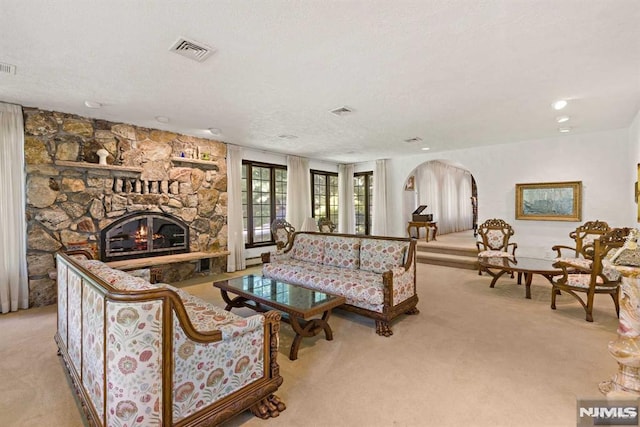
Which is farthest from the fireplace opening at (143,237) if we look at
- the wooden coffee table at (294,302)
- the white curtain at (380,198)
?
the white curtain at (380,198)

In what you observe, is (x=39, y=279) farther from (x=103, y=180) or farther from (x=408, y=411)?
(x=408, y=411)

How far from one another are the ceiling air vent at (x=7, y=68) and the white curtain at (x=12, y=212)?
4.26 ft

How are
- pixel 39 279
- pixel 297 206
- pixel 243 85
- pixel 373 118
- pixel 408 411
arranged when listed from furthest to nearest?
1. pixel 297 206
2. pixel 373 118
3. pixel 39 279
4. pixel 243 85
5. pixel 408 411

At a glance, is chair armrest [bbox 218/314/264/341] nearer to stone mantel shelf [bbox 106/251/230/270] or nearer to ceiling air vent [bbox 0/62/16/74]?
ceiling air vent [bbox 0/62/16/74]

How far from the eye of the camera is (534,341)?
2.85m

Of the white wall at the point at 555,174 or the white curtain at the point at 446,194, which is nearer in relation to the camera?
the white wall at the point at 555,174

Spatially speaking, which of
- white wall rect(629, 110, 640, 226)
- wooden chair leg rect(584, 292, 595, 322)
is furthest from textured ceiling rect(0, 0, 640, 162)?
wooden chair leg rect(584, 292, 595, 322)

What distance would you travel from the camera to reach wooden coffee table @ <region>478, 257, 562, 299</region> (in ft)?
12.5

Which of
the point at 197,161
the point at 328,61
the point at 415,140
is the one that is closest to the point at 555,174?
the point at 415,140

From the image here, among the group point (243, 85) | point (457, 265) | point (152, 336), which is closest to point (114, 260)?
point (243, 85)

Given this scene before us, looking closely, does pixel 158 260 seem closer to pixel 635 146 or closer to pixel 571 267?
pixel 571 267

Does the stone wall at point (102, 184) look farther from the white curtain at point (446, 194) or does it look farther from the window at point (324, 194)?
the white curtain at point (446, 194)

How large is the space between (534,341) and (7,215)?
6.25 metres

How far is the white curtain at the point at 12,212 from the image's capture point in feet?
12.0
